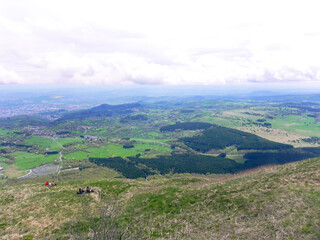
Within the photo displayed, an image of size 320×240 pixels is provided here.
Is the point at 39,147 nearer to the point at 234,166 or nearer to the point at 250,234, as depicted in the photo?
the point at 234,166

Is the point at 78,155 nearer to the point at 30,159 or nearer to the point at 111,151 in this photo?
the point at 111,151

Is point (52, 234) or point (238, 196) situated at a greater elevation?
point (238, 196)

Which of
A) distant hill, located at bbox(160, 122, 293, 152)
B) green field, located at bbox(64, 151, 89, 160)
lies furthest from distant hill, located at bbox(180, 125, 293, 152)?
green field, located at bbox(64, 151, 89, 160)

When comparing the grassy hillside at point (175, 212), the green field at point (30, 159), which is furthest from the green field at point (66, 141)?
the grassy hillside at point (175, 212)

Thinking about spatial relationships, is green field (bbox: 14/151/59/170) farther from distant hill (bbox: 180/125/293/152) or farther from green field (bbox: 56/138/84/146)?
distant hill (bbox: 180/125/293/152)

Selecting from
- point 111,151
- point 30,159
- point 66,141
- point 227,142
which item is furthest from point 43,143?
point 227,142

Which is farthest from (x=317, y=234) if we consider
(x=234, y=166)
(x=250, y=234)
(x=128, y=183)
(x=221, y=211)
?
(x=234, y=166)
